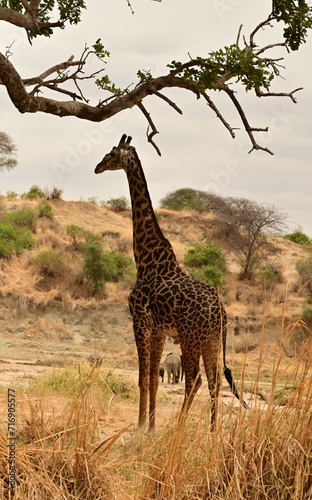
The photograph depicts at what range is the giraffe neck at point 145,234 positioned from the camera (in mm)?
6332

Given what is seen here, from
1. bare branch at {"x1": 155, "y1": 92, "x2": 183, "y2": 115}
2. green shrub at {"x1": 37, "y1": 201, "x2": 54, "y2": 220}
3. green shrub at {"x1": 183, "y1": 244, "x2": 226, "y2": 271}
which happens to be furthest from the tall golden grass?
green shrub at {"x1": 37, "y1": 201, "x2": 54, "y2": 220}

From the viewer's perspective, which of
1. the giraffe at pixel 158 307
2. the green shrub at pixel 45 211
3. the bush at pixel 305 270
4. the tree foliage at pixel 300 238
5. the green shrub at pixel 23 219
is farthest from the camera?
the tree foliage at pixel 300 238

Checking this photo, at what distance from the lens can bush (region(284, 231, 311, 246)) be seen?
36312 millimetres

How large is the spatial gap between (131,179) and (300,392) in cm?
311

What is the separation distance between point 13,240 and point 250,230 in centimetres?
817

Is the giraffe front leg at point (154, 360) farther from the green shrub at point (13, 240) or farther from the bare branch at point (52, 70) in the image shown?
the green shrub at point (13, 240)

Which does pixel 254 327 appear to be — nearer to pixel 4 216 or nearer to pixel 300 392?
pixel 4 216

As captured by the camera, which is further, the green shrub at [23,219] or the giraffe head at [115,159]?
the green shrub at [23,219]

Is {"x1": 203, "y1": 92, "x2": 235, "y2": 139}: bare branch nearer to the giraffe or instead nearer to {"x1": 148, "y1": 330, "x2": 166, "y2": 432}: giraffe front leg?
the giraffe

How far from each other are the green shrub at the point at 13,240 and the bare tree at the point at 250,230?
721cm

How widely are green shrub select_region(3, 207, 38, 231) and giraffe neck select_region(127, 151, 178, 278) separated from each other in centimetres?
2272

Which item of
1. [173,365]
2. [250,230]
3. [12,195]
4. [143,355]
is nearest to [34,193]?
[12,195]

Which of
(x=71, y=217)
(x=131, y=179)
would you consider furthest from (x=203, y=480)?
(x=71, y=217)

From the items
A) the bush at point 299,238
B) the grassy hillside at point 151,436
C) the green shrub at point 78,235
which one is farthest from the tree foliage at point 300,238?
the grassy hillside at point 151,436
